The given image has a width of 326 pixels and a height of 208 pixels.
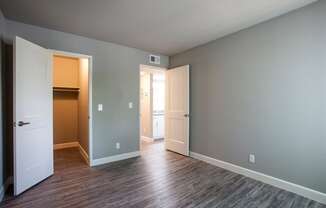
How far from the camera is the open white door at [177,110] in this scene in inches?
162

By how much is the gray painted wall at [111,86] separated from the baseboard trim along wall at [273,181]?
6.40ft

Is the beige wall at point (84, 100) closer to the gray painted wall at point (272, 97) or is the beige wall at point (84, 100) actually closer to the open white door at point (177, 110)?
the open white door at point (177, 110)

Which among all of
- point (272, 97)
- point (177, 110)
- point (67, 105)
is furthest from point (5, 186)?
point (272, 97)

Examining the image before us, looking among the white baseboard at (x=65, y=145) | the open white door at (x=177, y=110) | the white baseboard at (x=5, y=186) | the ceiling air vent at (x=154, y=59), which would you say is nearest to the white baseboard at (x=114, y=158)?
the open white door at (x=177, y=110)

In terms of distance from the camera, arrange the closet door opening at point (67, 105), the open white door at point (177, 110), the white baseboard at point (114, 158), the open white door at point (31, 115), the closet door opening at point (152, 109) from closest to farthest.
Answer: the open white door at point (31, 115)
the white baseboard at point (114, 158)
the open white door at point (177, 110)
the closet door opening at point (67, 105)
the closet door opening at point (152, 109)

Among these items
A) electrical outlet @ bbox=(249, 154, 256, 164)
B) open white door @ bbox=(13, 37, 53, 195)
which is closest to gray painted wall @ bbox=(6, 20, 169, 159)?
open white door @ bbox=(13, 37, 53, 195)

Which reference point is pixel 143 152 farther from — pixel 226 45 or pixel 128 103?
pixel 226 45

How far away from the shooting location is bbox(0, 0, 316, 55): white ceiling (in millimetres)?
2234

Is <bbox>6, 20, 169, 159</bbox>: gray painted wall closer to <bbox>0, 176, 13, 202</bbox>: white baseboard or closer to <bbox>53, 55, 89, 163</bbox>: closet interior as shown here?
<bbox>0, 176, 13, 202</bbox>: white baseboard

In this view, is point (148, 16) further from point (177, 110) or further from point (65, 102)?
point (65, 102)

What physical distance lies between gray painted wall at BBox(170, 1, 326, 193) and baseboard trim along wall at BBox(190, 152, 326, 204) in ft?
0.21

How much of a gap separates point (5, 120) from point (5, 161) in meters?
0.61

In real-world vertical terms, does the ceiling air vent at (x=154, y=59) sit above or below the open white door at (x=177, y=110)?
above

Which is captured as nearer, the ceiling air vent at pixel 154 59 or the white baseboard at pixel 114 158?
the white baseboard at pixel 114 158
